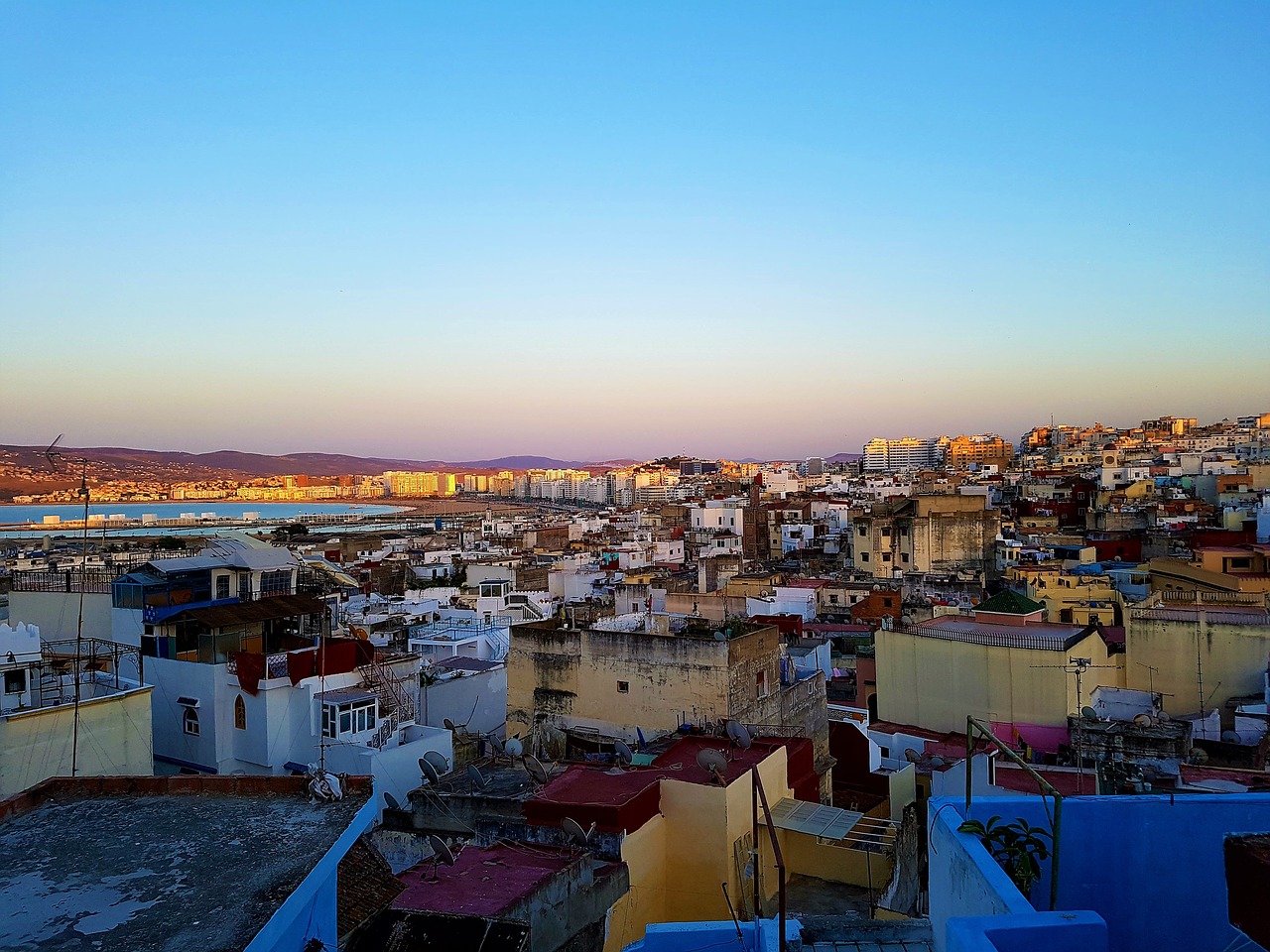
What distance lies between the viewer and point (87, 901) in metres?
4.38

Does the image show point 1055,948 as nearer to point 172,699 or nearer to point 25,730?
point 25,730

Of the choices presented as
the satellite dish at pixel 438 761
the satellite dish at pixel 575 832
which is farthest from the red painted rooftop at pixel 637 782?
the satellite dish at pixel 438 761

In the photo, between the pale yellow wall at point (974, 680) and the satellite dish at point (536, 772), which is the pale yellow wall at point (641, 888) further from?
the pale yellow wall at point (974, 680)

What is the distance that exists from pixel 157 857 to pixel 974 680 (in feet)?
45.9

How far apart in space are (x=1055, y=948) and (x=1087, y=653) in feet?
48.9

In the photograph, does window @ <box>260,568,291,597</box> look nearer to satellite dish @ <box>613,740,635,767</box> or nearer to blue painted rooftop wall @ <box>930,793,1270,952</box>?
satellite dish @ <box>613,740,635,767</box>

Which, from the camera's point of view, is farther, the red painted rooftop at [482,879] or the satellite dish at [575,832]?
the satellite dish at [575,832]

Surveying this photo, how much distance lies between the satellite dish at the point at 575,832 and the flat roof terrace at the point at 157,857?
267 centimetres

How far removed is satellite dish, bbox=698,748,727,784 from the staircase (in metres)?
6.31

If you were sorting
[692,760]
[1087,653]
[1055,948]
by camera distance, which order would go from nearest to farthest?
[1055,948] → [692,760] → [1087,653]

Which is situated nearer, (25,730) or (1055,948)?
(1055,948)

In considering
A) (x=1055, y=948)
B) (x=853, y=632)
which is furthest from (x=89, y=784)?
(x=853, y=632)

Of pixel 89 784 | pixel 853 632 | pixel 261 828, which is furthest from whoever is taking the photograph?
pixel 853 632

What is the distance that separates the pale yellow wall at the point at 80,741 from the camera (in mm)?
10875
